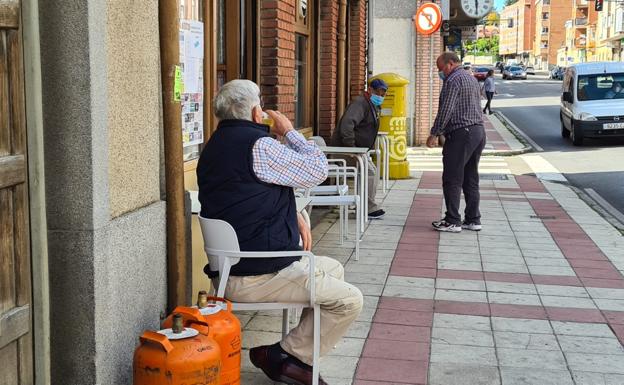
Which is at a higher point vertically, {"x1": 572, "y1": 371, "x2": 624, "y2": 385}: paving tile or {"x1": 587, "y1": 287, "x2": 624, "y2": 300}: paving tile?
{"x1": 572, "y1": 371, "x2": 624, "y2": 385}: paving tile

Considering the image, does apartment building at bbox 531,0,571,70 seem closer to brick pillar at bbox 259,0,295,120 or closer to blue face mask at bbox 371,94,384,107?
blue face mask at bbox 371,94,384,107

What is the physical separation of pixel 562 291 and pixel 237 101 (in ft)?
12.2

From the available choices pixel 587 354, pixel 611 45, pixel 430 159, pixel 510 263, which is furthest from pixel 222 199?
pixel 611 45

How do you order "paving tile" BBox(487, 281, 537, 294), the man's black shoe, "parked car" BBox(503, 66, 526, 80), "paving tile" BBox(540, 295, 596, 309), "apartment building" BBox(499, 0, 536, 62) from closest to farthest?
"paving tile" BBox(540, 295, 596, 309), "paving tile" BBox(487, 281, 537, 294), the man's black shoe, "parked car" BBox(503, 66, 526, 80), "apartment building" BBox(499, 0, 536, 62)

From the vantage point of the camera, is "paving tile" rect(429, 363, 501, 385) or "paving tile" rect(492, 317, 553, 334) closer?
"paving tile" rect(429, 363, 501, 385)

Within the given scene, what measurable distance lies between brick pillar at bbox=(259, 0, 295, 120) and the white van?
1484cm

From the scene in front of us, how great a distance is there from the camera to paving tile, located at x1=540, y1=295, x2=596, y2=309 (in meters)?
6.61

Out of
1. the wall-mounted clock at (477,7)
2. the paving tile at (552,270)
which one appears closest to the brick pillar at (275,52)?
the paving tile at (552,270)

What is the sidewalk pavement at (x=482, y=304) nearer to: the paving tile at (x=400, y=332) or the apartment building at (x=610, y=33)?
the paving tile at (x=400, y=332)

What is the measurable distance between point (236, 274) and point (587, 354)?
2311 mm

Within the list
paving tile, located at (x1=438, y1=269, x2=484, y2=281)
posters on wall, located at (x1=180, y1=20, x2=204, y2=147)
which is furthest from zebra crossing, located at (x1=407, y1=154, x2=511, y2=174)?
posters on wall, located at (x1=180, y1=20, x2=204, y2=147)

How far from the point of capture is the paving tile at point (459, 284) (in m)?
7.14

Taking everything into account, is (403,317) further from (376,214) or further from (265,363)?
(376,214)

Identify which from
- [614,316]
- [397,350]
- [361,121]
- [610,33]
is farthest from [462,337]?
[610,33]
